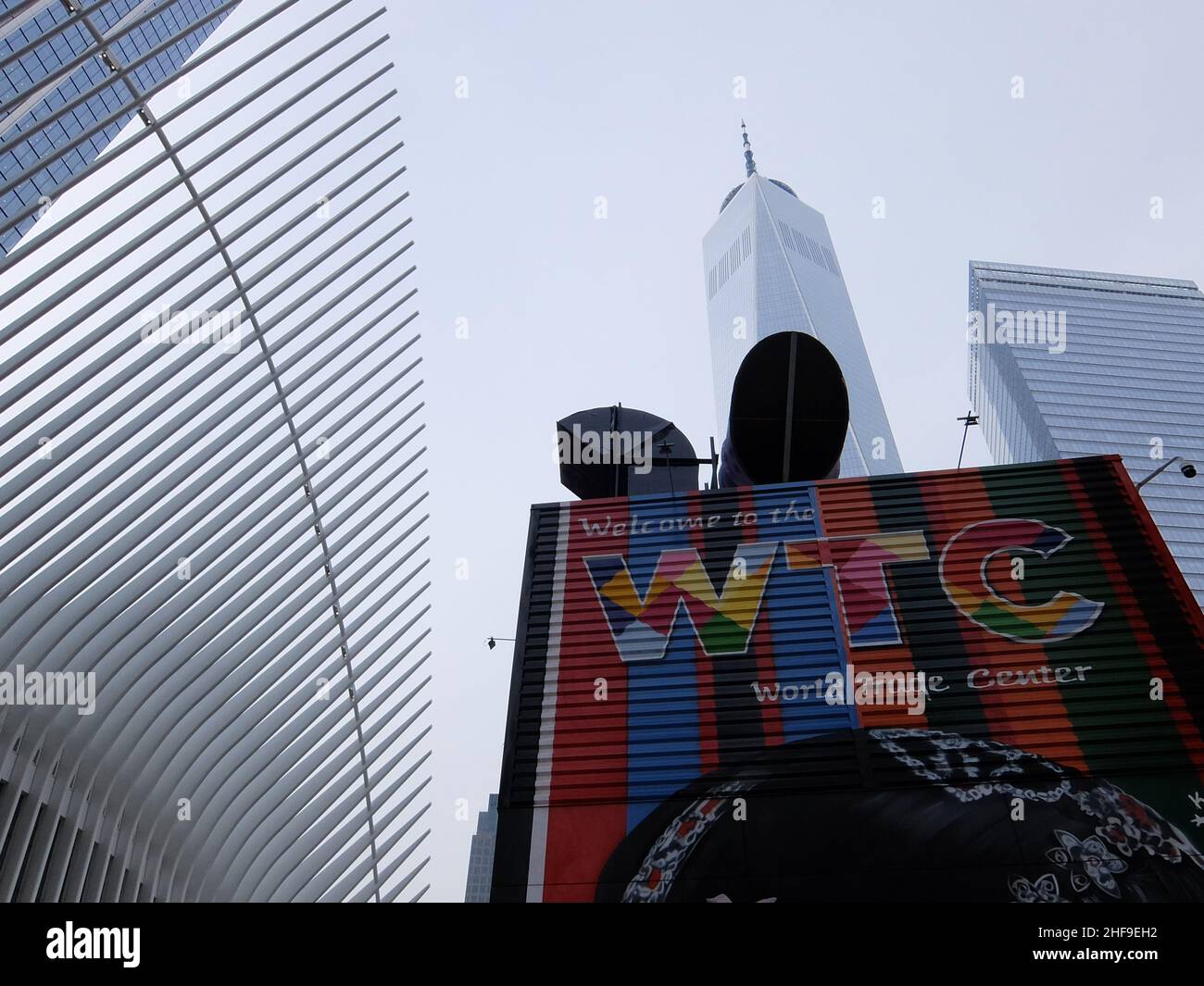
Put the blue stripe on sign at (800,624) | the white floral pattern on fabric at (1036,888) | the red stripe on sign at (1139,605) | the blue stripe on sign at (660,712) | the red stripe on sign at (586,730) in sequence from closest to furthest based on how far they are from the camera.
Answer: the white floral pattern on fabric at (1036,888) < the red stripe on sign at (586,730) < the red stripe on sign at (1139,605) < the blue stripe on sign at (660,712) < the blue stripe on sign at (800,624)

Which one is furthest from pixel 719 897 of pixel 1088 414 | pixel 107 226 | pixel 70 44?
pixel 1088 414

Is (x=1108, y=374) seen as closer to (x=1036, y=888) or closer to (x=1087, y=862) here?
(x=1087, y=862)

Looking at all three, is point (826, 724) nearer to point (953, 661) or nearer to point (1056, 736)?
point (953, 661)

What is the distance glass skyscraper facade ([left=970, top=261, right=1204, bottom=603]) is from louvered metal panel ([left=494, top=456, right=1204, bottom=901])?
408 feet

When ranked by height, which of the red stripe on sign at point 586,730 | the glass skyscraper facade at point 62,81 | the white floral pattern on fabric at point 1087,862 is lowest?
the white floral pattern on fabric at point 1087,862

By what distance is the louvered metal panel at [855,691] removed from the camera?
42.7 ft

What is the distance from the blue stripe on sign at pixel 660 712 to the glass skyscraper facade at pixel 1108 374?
12645 cm

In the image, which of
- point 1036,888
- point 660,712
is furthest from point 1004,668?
point 660,712

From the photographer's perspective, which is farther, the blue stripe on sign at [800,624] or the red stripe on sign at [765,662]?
the blue stripe on sign at [800,624]

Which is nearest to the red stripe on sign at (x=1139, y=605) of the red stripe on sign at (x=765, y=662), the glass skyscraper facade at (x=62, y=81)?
the red stripe on sign at (x=765, y=662)

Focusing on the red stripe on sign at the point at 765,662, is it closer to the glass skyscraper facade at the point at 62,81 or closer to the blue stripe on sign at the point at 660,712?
the blue stripe on sign at the point at 660,712

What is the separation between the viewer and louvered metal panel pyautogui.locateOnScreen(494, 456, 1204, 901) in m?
13.0

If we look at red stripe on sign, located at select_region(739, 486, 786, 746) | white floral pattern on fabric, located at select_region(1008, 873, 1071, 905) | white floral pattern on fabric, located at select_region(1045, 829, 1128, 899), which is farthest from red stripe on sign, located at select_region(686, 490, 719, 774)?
white floral pattern on fabric, located at select_region(1045, 829, 1128, 899)

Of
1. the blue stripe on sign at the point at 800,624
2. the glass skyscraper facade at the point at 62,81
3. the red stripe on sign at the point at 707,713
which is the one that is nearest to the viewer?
the red stripe on sign at the point at 707,713
